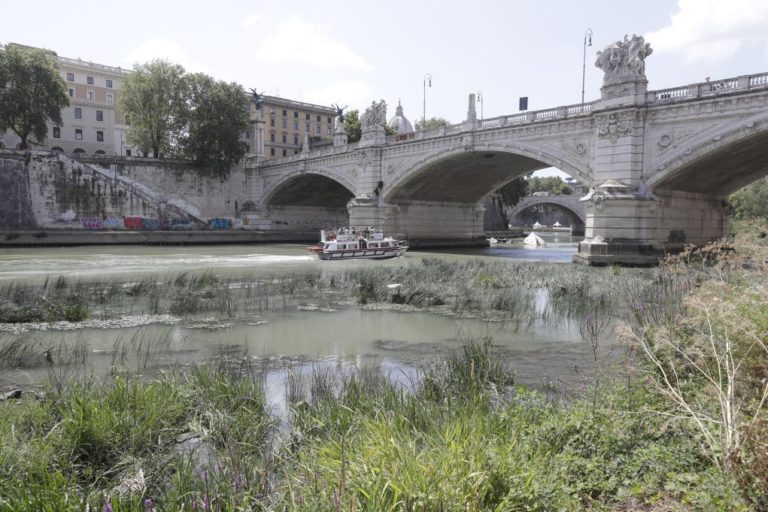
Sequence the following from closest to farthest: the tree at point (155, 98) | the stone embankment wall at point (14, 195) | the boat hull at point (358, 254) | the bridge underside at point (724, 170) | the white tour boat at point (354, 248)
→ the bridge underside at point (724, 170) → the boat hull at point (358, 254) → the white tour boat at point (354, 248) → the stone embankment wall at point (14, 195) → the tree at point (155, 98)

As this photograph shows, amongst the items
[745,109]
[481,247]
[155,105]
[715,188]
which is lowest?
[481,247]

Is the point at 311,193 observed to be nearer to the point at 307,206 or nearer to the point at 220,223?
the point at 307,206

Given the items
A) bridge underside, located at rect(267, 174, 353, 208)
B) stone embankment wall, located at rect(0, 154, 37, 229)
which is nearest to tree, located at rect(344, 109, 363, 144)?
bridge underside, located at rect(267, 174, 353, 208)

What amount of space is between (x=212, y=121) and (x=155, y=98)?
17.5 ft

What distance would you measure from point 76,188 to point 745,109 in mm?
44266

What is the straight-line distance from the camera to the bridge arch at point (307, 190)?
5031 cm

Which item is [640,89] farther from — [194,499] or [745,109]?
[194,499]

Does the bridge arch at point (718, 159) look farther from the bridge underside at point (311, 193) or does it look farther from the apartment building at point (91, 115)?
the apartment building at point (91, 115)

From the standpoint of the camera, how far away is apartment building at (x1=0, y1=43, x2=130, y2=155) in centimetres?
6819

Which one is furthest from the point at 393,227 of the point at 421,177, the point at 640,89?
the point at 640,89

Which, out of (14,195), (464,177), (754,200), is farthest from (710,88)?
(14,195)

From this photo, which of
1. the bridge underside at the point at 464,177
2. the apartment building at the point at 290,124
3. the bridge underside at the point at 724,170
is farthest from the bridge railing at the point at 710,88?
the apartment building at the point at 290,124

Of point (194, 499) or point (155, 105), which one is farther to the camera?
point (155, 105)

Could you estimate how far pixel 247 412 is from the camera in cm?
562
